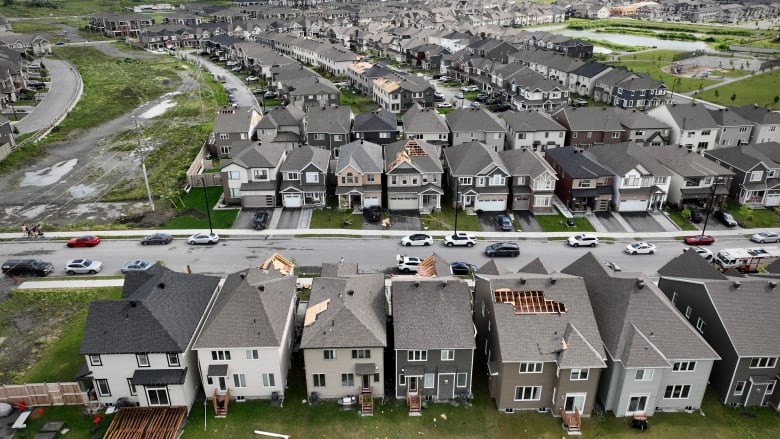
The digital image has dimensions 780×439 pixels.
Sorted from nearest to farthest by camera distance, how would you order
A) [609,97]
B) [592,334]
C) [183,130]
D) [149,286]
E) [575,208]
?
[592,334], [149,286], [575,208], [183,130], [609,97]

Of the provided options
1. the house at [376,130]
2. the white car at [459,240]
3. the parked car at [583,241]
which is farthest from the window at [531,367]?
the house at [376,130]

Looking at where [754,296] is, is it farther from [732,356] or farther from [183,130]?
[183,130]

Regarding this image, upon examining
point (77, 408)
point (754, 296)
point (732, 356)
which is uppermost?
Result: point (754, 296)

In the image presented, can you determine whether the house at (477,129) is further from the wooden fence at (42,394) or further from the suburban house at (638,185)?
the wooden fence at (42,394)

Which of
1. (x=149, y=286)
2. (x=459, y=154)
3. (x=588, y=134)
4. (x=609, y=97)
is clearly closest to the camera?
(x=149, y=286)

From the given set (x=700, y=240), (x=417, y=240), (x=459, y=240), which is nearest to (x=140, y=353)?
(x=417, y=240)

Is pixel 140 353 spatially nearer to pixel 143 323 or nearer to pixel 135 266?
pixel 143 323

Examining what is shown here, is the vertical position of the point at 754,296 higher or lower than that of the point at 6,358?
higher

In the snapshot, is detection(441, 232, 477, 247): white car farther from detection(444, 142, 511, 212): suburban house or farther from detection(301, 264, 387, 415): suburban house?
detection(301, 264, 387, 415): suburban house

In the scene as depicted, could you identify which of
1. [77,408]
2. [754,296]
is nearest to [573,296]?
[754,296]
